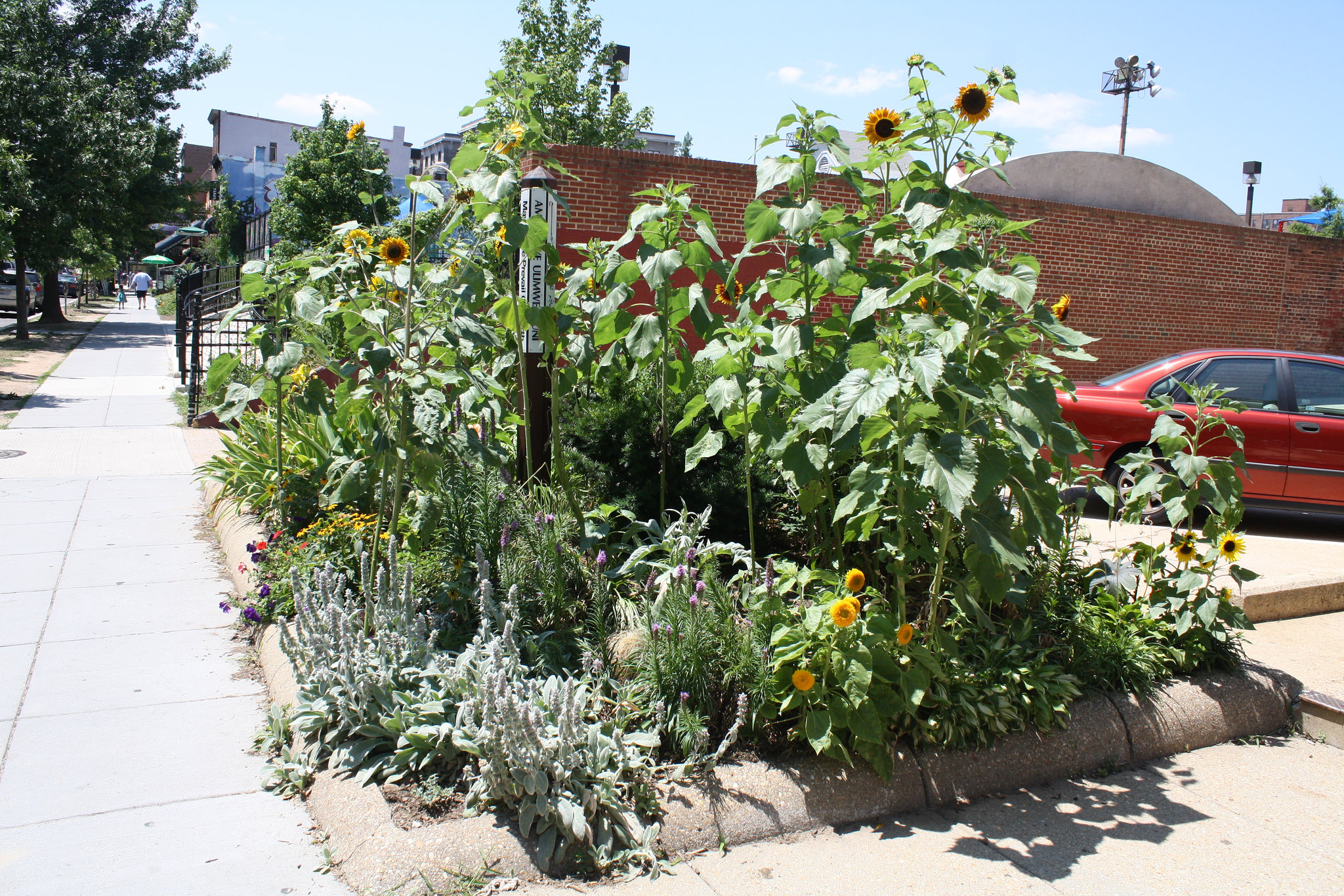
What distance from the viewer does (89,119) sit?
2164 cm

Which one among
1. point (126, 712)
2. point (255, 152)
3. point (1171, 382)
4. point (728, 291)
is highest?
point (255, 152)

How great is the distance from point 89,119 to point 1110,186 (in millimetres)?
22560

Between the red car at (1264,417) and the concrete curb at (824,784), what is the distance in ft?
12.4

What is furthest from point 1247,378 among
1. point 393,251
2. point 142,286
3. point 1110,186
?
point 142,286

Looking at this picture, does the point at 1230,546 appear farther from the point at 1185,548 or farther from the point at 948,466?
the point at 948,466

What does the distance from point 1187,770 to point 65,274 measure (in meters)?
63.5

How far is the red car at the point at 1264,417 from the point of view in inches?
296

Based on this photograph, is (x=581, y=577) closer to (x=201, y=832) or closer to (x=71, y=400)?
(x=201, y=832)

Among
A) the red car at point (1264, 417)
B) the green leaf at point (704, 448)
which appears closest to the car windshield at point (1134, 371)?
the red car at point (1264, 417)

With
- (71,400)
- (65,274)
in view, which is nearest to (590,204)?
(71,400)

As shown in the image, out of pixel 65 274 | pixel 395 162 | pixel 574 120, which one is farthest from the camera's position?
pixel 395 162

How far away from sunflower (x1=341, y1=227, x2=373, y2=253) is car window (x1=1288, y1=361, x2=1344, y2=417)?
745 centimetres

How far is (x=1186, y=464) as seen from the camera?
3.95 meters

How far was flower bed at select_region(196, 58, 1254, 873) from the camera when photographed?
311cm
